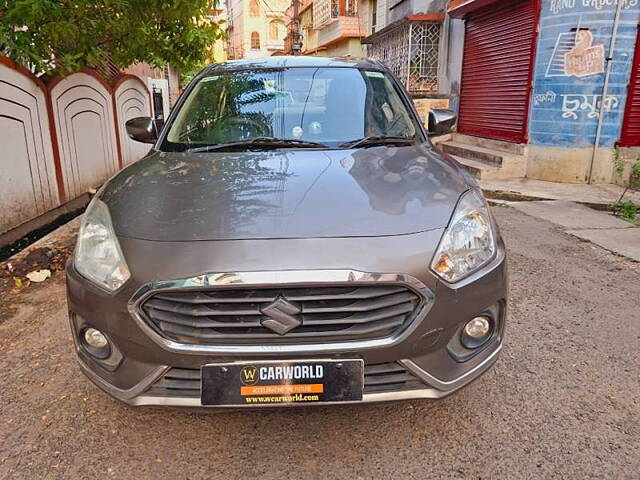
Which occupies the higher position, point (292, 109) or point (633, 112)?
point (292, 109)

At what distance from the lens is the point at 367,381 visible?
5.91 ft

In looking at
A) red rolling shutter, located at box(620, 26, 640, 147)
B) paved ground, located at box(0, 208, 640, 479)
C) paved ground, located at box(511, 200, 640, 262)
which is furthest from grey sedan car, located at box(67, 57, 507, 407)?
red rolling shutter, located at box(620, 26, 640, 147)

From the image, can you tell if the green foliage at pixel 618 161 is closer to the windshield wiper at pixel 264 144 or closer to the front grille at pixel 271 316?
the windshield wiper at pixel 264 144

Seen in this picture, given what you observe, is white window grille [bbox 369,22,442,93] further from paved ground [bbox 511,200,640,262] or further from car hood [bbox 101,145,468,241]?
car hood [bbox 101,145,468,241]

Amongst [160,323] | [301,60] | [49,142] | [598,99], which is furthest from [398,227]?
[598,99]

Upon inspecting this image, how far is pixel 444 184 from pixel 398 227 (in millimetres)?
450

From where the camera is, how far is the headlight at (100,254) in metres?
1.83

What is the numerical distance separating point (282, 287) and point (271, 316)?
104 mm

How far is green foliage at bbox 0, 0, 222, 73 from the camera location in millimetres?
4160

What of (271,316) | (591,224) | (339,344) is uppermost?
(271,316)

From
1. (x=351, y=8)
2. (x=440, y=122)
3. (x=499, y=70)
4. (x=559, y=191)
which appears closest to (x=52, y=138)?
(x=440, y=122)

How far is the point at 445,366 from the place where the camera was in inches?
73.2

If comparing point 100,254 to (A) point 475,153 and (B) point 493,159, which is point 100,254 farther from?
(A) point 475,153

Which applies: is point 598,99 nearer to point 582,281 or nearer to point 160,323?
point 582,281
